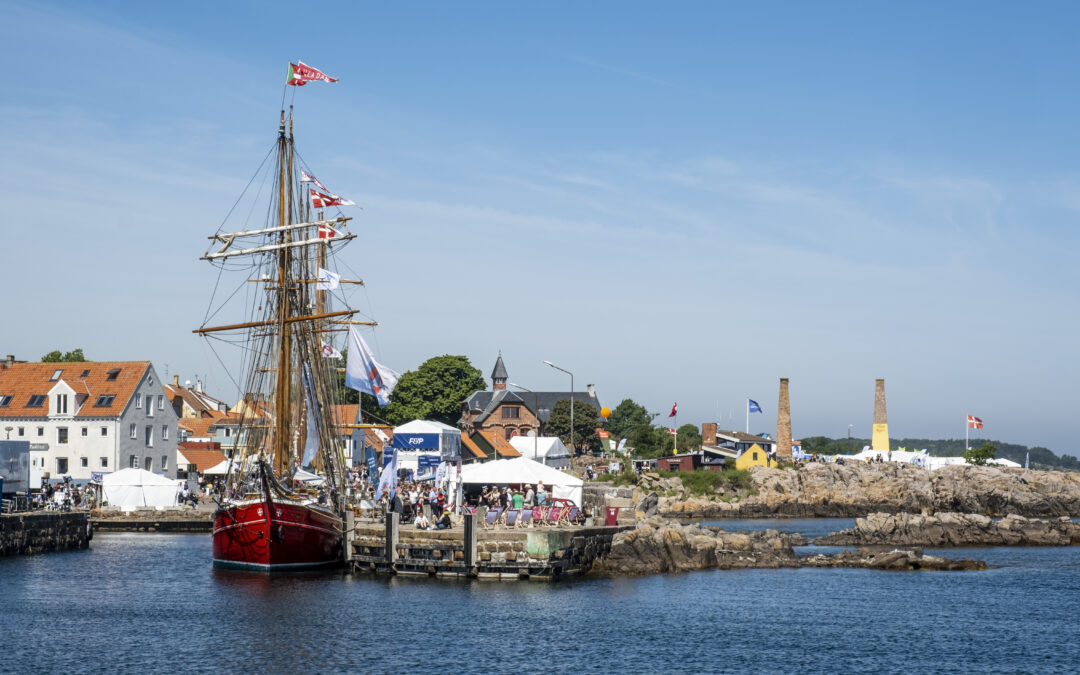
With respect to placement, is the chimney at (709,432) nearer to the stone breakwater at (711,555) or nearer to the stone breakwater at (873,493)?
the stone breakwater at (873,493)

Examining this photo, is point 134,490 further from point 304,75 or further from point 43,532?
point 304,75

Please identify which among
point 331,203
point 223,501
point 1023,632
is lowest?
point 1023,632

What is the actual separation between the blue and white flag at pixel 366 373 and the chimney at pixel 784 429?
269 feet

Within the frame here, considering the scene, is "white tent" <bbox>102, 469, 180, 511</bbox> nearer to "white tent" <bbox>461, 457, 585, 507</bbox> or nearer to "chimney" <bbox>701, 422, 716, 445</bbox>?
"white tent" <bbox>461, 457, 585, 507</bbox>

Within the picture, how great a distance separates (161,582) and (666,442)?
98.3m

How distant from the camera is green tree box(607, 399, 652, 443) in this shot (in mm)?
179550

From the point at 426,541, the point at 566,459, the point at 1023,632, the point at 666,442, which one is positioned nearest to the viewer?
the point at 1023,632

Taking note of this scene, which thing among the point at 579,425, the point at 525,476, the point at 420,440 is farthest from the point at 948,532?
the point at 579,425

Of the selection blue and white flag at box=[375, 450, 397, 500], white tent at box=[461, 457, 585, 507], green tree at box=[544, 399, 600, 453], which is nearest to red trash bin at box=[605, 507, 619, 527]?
white tent at box=[461, 457, 585, 507]

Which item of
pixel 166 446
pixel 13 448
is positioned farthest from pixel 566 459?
pixel 13 448

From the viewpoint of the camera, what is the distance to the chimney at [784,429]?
431ft

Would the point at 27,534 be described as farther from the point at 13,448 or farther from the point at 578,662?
the point at 578,662

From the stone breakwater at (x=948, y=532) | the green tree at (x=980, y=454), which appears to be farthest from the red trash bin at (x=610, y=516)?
the green tree at (x=980, y=454)

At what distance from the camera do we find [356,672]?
3300cm
